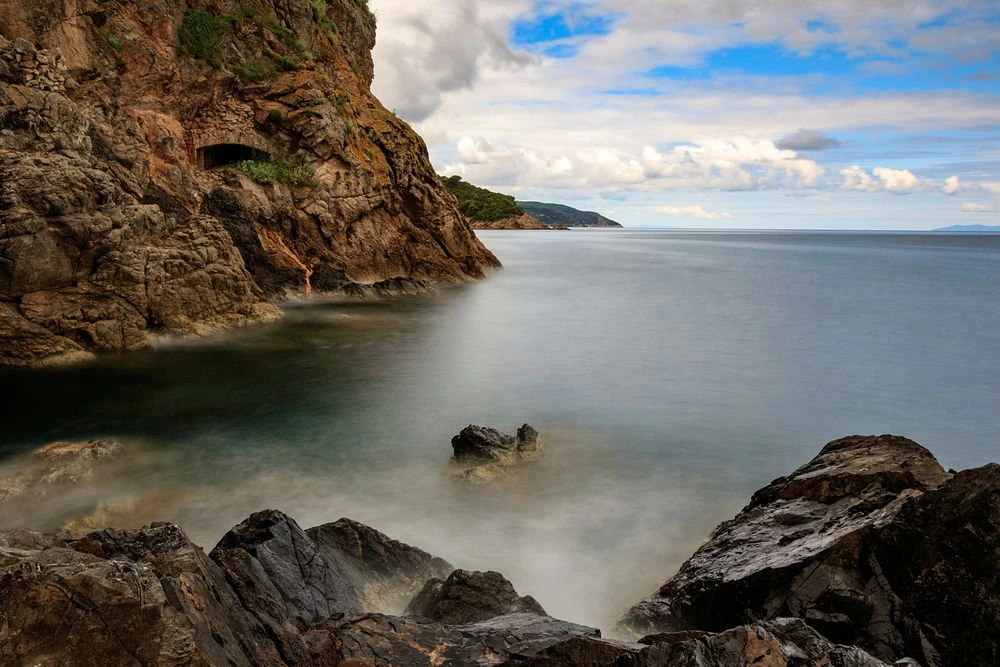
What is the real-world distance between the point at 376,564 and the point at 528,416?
706 centimetres

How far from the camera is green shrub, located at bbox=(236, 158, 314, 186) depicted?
2581 centimetres

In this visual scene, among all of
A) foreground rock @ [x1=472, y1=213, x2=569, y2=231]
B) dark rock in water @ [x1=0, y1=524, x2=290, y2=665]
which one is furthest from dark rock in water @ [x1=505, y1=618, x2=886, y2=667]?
foreground rock @ [x1=472, y1=213, x2=569, y2=231]

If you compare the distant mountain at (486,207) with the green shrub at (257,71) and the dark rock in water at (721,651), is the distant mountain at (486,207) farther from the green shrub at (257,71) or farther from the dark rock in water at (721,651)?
the dark rock in water at (721,651)

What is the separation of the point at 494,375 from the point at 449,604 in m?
11.3

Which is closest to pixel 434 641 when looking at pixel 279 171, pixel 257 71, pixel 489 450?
pixel 489 450

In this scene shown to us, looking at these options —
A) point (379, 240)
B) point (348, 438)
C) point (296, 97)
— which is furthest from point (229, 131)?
point (348, 438)

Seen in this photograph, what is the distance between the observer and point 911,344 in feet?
71.6

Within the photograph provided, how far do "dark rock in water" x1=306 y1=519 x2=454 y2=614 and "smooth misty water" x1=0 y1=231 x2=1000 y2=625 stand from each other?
3.34 ft

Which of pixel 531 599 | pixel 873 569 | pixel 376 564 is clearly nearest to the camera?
pixel 873 569

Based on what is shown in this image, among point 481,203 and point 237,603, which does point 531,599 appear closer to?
point 237,603

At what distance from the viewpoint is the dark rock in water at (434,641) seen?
4.23 meters

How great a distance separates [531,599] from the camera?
6.06m

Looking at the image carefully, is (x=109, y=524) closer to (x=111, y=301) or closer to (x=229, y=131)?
(x=111, y=301)

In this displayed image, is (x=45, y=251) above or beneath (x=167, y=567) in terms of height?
above
